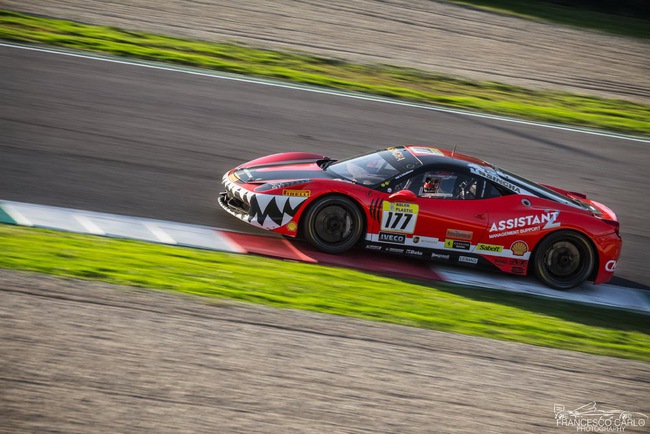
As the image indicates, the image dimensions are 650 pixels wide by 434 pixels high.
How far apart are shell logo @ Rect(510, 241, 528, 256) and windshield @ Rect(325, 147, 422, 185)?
4.91 feet

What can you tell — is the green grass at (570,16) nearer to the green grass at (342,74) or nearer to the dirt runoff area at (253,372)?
the green grass at (342,74)

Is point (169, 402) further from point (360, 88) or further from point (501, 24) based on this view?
point (501, 24)

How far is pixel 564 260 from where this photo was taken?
938 cm

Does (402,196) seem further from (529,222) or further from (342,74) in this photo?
(342,74)

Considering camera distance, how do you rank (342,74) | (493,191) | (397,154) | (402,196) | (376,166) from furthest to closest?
1. (342,74)
2. (397,154)
3. (376,166)
4. (493,191)
5. (402,196)

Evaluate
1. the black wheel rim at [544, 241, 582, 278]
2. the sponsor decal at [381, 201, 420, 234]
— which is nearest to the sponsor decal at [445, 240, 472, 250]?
the sponsor decal at [381, 201, 420, 234]

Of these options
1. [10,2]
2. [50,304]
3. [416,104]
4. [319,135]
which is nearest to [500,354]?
[50,304]

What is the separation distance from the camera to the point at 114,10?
1725cm

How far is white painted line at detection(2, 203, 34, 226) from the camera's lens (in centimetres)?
848

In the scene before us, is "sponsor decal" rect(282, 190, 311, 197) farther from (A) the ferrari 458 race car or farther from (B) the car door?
(B) the car door

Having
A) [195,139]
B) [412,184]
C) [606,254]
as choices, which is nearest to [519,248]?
[606,254]

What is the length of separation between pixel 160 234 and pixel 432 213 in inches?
124

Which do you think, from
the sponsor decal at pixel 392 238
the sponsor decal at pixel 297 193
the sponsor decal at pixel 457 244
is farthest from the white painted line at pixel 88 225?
the sponsor decal at pixel 457 244

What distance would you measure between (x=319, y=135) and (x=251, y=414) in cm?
801
